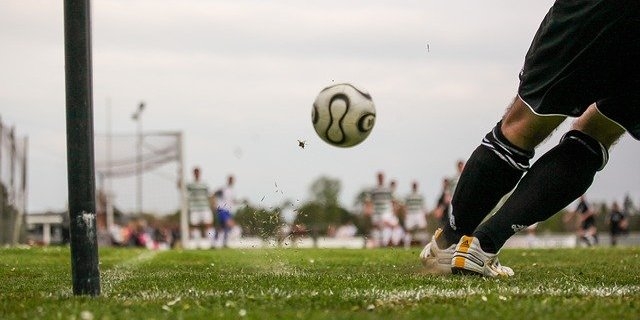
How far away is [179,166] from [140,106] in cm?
1517

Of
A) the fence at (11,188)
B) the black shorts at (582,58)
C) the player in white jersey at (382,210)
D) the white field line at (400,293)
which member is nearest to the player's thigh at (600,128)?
the black shorts at (582,58)

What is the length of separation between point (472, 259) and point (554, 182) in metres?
0.65

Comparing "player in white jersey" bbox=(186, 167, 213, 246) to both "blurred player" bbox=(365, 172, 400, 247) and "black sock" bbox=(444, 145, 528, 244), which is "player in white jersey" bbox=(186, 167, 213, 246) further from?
"black sock" bbox=(444, 145, 528, 244)

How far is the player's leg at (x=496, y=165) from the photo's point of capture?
539cm

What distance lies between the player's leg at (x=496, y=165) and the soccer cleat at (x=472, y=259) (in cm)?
20

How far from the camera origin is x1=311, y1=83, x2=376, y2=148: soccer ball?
632 centimetres

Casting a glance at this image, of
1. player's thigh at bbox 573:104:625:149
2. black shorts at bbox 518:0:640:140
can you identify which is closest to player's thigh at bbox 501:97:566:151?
black shorts at bbox 518:0:640:140

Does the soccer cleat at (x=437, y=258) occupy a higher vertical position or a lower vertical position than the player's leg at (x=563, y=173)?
lower

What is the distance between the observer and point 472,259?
18.8ft

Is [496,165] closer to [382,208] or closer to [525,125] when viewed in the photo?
[525,125]

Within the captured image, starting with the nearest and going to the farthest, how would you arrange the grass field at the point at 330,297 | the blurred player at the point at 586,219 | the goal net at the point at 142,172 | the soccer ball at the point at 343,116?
the grass field at the point at 330,297, the soccer ball at the point at 343,116, the blurred player at the point at 586,219, the goal net at the point at 142,172

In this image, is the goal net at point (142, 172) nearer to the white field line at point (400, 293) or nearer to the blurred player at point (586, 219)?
the blurred player at point (586, 219)

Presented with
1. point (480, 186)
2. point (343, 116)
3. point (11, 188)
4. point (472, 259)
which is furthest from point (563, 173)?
point (11, 188)

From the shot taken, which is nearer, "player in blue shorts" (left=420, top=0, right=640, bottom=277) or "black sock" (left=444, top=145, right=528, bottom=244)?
"player in blue shorts" (left=420, top=0, right=640, bottom=277)
